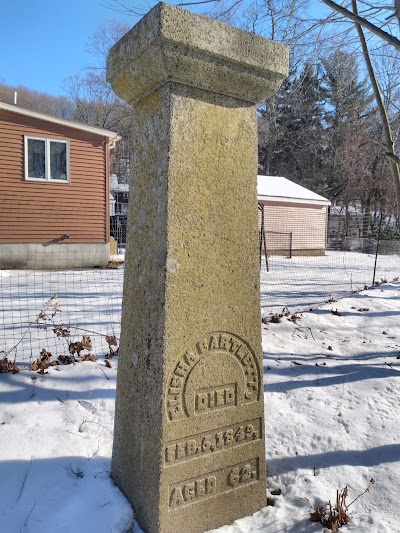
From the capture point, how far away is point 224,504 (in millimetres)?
1920

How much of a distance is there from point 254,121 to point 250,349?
1089mm

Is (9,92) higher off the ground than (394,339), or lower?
higher

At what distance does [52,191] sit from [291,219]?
1118cm

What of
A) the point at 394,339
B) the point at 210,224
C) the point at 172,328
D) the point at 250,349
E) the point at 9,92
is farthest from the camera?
the point at 9,92

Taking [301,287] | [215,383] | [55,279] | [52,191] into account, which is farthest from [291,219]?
[215,383]

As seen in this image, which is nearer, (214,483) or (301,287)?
(214,483)

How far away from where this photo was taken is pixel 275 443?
105 inches

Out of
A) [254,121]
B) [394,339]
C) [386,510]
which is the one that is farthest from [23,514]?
[394,339]

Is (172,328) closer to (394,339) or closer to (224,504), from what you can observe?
(224,504)

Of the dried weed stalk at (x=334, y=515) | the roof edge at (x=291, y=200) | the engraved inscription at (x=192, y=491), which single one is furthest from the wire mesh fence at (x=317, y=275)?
the engraved inscription at (x=192, y=491)

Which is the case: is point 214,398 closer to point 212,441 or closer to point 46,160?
point 212,441

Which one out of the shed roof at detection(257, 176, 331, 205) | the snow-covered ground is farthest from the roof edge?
the snow-covered ground

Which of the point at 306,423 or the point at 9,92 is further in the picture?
the point at 9,92

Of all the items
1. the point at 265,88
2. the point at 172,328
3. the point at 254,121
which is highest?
the point at 265,88
